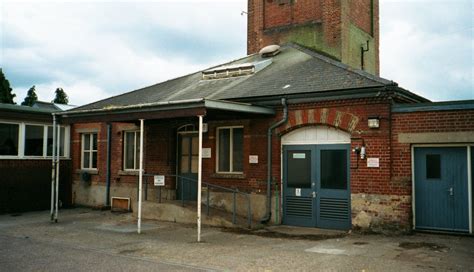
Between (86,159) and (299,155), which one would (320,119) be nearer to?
(299,155)

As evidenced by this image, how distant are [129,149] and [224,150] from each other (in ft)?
16.1

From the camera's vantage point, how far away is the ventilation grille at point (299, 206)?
13099 millimetres

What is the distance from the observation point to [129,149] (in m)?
18.1

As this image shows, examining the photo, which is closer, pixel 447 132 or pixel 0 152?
pixel 447 132

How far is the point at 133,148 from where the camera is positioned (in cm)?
1797

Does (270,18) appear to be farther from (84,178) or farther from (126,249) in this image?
(126,249)

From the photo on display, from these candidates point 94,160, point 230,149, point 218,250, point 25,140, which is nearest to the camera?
point 218,250

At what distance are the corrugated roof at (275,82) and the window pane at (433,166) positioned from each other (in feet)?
6.85

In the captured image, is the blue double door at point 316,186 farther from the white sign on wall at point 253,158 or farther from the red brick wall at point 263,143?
the white sign on wall at point 253,158

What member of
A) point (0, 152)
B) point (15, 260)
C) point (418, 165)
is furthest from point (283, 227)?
point (0, 152)

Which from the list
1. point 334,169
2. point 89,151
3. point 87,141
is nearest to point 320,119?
point 334,169

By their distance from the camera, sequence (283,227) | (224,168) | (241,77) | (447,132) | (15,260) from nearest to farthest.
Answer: (15,260), (447,132), (283,227), (224,168), (241,77)

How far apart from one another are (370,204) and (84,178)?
39.3 feet

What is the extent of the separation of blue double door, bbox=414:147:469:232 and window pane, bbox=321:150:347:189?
1849mm
